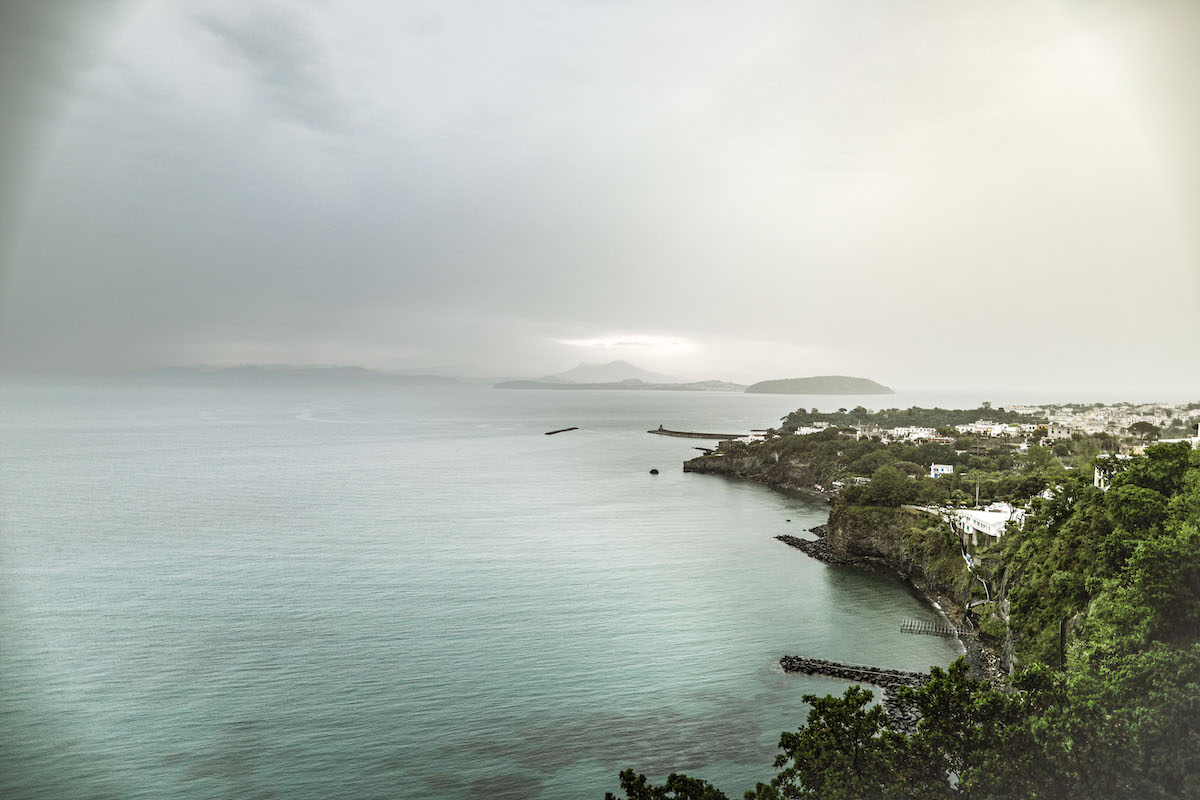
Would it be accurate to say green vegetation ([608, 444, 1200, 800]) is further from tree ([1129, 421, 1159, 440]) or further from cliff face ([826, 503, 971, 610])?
tree ([1129, 421, 1159, 440])

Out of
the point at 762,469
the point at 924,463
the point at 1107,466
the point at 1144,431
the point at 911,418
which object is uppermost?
the point at 1107,466

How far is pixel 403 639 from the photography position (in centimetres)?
2097

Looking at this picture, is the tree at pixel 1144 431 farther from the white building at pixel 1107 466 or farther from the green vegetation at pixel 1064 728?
the green vegetation at pixel 1064 728

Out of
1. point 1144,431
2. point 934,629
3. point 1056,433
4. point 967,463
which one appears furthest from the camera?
point 1056,433

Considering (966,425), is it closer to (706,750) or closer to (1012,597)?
(1012,597)

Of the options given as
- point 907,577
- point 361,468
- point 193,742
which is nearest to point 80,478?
point 361,468

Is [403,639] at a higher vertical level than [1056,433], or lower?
lower

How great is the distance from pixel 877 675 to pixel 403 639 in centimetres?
1445

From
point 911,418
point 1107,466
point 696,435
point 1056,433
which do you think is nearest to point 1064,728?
point 1107,466

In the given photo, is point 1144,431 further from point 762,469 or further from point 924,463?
point 762,469

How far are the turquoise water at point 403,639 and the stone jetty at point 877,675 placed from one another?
602mm

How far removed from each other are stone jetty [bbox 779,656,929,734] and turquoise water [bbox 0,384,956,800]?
0.60 meters

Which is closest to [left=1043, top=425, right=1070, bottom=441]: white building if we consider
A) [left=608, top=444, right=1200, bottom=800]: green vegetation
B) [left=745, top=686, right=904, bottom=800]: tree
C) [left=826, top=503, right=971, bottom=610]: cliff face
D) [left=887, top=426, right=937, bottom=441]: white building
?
[left=887, top=426, right=937, bottom=441]: white building

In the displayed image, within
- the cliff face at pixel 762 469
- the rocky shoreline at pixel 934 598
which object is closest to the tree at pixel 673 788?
the rocky shoreline at pixel 934 598
